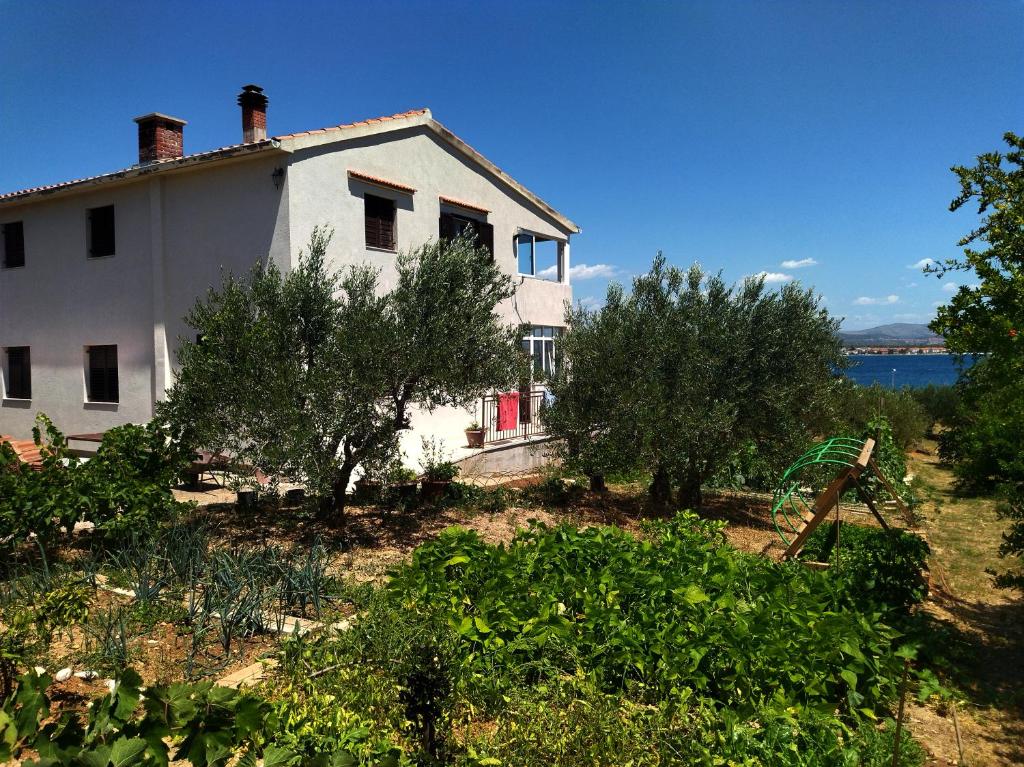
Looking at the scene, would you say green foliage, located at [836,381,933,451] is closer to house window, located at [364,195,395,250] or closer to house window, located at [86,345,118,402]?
house window, located at [364,195,395,250]

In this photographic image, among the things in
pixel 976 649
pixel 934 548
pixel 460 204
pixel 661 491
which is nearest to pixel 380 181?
pixel 460 204

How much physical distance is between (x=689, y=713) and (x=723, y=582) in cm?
115

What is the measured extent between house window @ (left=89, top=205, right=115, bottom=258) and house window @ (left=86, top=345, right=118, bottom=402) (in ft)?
6.81

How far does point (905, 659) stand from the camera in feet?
15.6

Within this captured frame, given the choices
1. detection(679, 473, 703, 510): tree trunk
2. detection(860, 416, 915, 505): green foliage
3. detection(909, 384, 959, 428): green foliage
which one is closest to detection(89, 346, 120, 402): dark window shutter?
detection(679, 473, 703, 510): tree trunk

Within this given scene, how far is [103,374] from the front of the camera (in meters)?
14.1

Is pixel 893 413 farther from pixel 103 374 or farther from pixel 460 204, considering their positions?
pixel 103 374

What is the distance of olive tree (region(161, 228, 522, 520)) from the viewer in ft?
24.3

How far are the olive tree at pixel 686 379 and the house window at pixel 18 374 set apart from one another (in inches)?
513

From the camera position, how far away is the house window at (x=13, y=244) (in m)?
15.7

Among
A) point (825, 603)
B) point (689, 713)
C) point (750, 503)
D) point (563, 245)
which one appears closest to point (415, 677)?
point (689, 713)

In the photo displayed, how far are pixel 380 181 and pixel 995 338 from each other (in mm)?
10865

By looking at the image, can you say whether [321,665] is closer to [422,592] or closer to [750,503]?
[422,592]

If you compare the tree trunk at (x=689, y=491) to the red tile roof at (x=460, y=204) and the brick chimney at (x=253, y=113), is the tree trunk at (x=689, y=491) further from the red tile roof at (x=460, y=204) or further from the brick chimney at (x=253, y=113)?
the brick chimney at (x=253, y=113)
